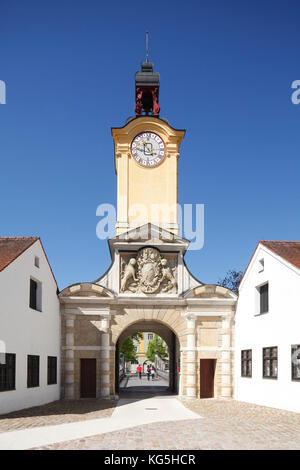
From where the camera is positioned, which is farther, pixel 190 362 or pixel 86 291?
pixel 86 291

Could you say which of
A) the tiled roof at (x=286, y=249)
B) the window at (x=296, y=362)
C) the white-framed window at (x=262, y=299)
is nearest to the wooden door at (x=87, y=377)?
the white-framed window at (x=262, y=299)

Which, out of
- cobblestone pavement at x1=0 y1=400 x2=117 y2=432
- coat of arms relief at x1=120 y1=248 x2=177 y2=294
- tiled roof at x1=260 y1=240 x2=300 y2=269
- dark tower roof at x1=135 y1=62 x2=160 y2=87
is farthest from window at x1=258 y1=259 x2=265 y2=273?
dark tower roof at x1=135 y1=62 x2=160 y2=87

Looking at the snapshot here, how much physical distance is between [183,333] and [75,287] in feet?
19.5

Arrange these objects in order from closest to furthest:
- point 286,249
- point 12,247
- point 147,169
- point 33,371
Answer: point 12,247
point 33,371
point 286,249
point 147,169

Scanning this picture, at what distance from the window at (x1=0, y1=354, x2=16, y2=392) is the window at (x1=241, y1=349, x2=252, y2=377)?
11.1m

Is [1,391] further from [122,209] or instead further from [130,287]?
[122,209]

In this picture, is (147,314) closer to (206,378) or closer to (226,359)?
(206,378)

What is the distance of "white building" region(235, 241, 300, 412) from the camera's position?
20.8 metres

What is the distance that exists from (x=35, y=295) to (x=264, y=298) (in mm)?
10120

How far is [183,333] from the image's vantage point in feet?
92.6

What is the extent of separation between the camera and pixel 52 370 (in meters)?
26.1

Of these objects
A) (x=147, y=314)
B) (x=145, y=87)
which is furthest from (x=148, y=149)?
(x=147, y=314)
